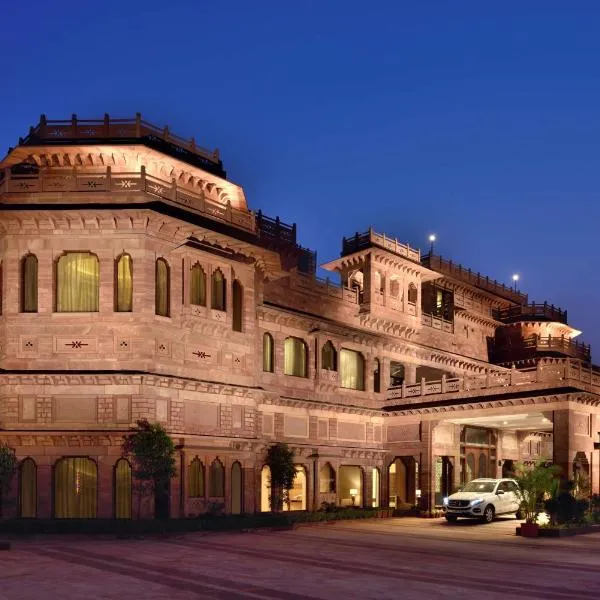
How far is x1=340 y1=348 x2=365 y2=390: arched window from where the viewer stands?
41.1 meters

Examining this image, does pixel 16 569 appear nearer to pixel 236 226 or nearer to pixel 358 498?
pixel 236 226

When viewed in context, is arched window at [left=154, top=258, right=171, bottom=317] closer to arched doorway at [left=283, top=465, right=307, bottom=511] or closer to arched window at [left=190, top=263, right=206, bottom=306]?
arched window at [left=190, top=263, right=206, bottom=306]

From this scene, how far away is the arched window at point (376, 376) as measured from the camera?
42.7 metres

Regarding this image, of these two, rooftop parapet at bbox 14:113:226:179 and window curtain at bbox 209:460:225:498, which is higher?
rooftop parapet at bbox 14:113:226:179

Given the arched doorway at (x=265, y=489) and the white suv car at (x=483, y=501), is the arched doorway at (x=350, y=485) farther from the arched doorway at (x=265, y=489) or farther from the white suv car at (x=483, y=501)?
the white suv car at (x=483, y=501)

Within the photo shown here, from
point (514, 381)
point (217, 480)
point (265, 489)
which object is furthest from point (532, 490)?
point (265, 489)

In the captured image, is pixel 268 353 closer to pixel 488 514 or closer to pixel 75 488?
pixel 75 488

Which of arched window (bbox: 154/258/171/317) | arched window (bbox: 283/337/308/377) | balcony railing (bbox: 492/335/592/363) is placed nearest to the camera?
arched window (bbox: 154/258/171/317)

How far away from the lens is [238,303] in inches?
1320

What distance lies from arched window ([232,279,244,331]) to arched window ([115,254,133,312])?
17.1 feet

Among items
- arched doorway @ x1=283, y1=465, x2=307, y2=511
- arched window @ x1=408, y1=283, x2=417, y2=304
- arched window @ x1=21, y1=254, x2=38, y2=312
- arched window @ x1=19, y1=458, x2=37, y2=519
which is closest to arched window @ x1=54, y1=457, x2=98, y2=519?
arched window @ x1=19, y1=458, x2=37, y2=519

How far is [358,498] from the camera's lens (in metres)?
41.2

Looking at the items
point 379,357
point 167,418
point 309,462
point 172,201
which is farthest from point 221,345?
point 379,357

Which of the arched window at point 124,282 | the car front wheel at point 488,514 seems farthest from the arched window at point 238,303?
the car front wheel at point 488,514
